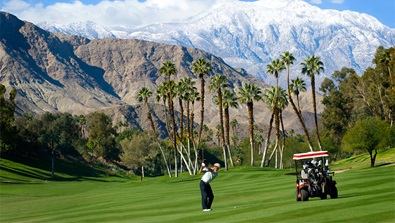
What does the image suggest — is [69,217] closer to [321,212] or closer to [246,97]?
[321,212]

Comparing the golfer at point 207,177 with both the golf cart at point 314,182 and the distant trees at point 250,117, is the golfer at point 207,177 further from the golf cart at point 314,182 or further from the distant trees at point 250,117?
the distant trees at point 250,117

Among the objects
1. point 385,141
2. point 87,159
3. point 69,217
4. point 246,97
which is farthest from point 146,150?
point 69,217

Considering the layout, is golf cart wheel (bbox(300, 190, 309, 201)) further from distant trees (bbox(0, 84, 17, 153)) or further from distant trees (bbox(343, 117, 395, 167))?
distant trees (bbox(0, 84, 17, 153))

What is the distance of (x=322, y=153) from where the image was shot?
96.8ft

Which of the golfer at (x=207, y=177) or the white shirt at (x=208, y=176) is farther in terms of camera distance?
the white shirt at (x=208, y=176)

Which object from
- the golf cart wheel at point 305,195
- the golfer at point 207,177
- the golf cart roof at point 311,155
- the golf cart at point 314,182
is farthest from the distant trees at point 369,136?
the golfer at point 207,177

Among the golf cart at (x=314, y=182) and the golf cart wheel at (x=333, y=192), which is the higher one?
the golf cart at (x=314, y=182)

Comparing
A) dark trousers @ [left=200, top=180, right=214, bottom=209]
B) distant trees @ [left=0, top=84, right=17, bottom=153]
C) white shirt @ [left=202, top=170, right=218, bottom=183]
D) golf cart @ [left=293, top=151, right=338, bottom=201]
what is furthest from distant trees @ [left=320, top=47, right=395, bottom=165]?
white shirt @ [left=202, top=170, right=218, bottom=183]

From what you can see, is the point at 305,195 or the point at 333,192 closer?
the point at 305,195

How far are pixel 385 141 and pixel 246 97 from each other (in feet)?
94.5

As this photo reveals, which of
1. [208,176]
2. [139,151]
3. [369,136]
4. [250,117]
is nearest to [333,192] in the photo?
[208,176]

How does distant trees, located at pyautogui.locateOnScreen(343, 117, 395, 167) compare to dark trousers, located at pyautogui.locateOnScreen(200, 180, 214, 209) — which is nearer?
dark trousers, located at pyautogui.locateOnScreen(200, 180, 214, 209)

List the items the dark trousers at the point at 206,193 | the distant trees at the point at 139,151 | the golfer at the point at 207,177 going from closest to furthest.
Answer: the golfer at the point at 207,177
the dark trousers at the point at 206,193
the distant trees at the point at 139,151

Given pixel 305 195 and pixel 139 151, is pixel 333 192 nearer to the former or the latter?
pixel 305 195
